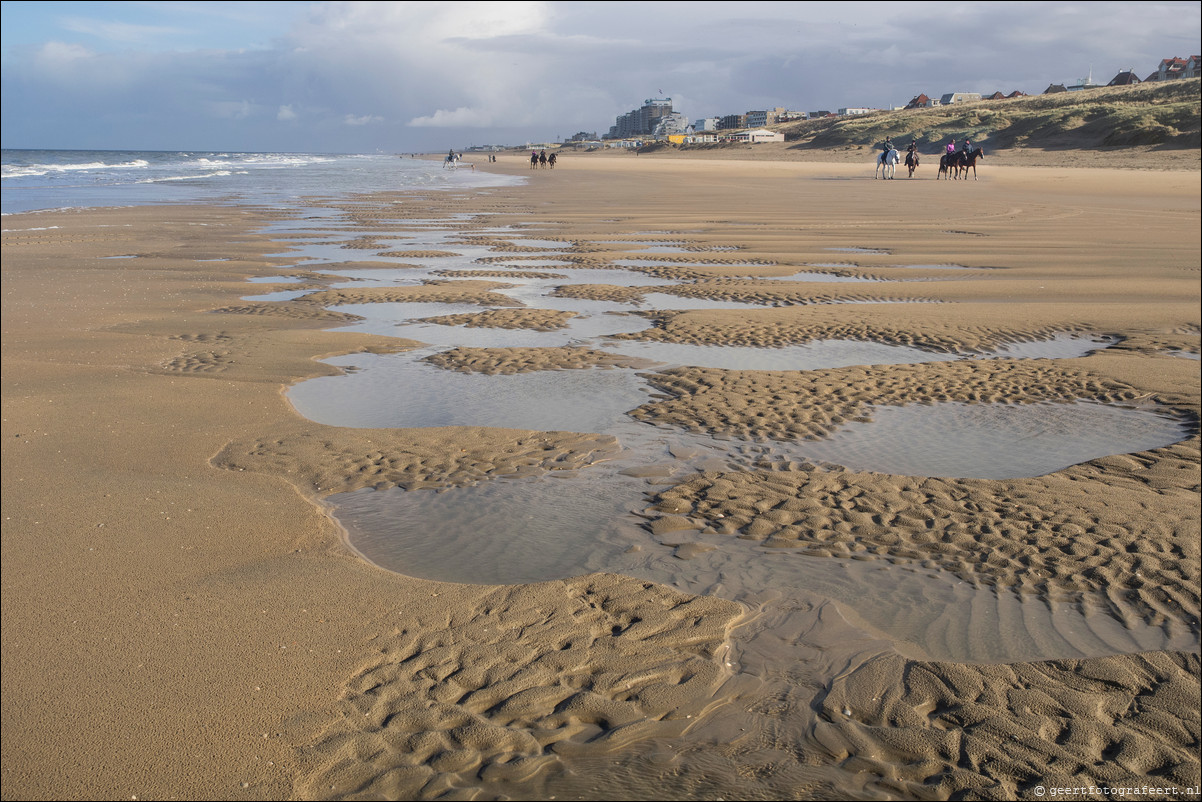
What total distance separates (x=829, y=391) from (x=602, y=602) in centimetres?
363

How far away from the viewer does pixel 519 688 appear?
2955 mm

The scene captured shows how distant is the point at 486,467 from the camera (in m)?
5.14

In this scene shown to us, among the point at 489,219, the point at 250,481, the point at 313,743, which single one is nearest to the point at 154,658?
the point at 313,743

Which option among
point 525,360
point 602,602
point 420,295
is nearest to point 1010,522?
point 602,602

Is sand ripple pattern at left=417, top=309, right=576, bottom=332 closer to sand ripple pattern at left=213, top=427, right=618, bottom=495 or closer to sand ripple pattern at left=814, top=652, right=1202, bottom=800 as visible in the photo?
sand ripple pattern at left=213, top=427, right=618, bottom=495

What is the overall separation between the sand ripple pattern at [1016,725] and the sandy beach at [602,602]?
1cm

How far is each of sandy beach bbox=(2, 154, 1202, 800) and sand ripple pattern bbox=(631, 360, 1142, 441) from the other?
5 centimetres

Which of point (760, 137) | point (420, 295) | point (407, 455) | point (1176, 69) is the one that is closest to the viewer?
point (407, 455)

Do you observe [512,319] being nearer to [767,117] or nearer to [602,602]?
[602,602]

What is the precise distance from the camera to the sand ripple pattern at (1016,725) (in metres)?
2.53

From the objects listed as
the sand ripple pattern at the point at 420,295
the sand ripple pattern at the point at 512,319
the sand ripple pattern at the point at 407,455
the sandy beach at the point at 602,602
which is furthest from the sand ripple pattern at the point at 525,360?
the sand ripple pattern at the point at 420,295

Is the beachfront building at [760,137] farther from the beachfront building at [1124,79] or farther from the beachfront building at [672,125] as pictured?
the beachfront building at [672,125]

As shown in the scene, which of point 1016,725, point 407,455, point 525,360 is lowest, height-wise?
point 1016,725

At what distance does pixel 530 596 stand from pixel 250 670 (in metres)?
1.14
